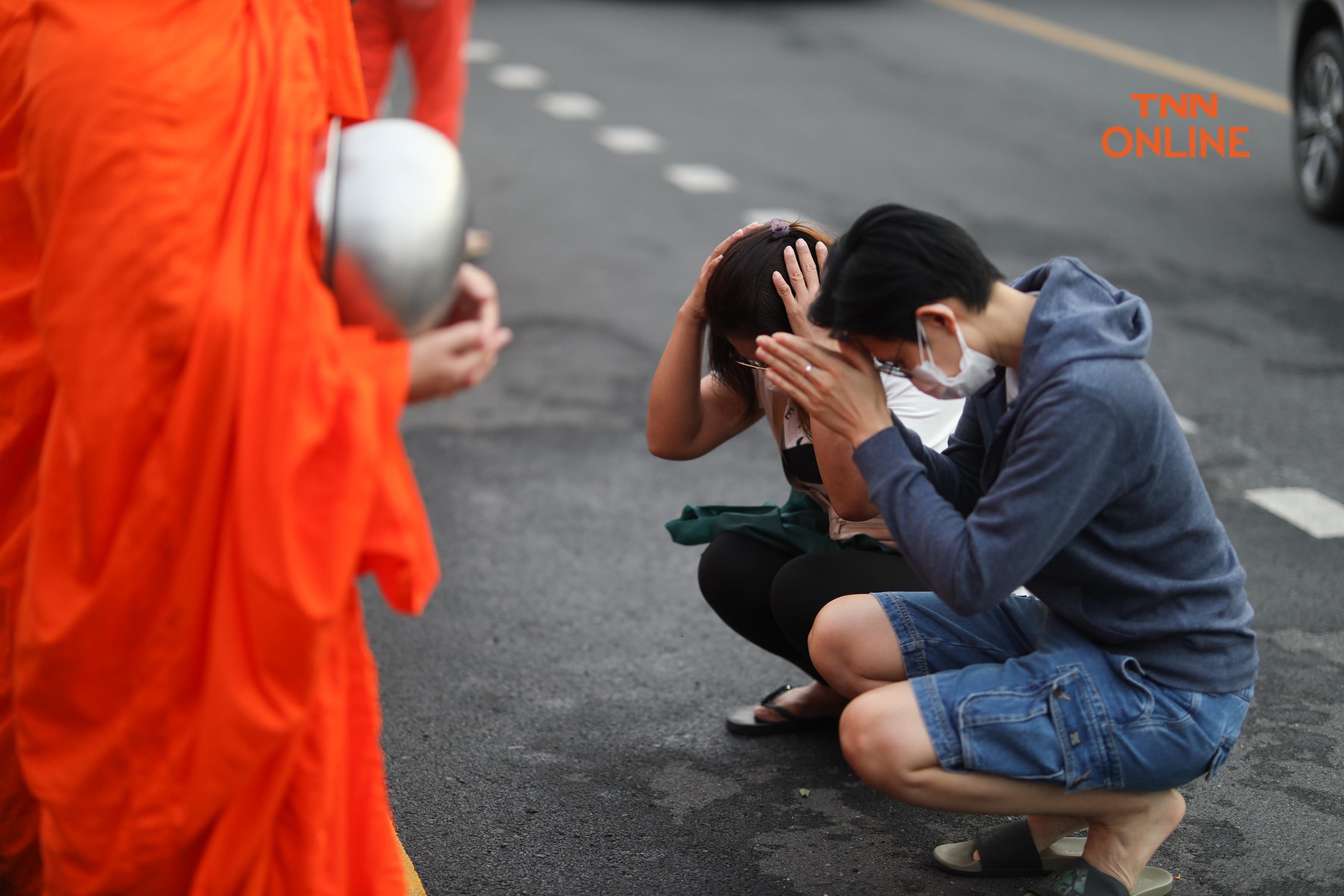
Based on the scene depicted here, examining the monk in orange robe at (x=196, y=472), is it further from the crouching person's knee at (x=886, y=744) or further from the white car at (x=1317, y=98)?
the white car at (x=1317, y=98)

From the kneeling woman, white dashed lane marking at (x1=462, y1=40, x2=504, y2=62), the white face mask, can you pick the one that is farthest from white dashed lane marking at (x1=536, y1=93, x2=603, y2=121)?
the white face mask

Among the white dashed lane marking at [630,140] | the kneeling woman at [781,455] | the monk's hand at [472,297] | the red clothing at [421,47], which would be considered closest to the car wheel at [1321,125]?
the white dashed lane marking at [630,140]

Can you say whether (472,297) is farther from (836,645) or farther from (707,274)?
(836,645)

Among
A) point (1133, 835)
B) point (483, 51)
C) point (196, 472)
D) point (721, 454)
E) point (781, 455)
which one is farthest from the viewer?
point (483, 51)

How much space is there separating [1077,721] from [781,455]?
2.98 feet

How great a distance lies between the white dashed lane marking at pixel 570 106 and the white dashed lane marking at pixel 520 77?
296mm

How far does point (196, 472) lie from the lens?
6.08 feet

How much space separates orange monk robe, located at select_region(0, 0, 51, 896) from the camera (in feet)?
6.65

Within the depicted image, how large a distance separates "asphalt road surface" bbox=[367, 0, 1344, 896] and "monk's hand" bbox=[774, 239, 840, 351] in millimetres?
976

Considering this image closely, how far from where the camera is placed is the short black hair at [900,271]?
211cm

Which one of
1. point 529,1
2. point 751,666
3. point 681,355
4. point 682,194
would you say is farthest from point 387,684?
point 529,1

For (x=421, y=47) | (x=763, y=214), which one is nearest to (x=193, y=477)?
(x=421, y=47)

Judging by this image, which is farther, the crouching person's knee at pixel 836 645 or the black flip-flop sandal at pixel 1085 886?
the crouching person's knee at pixel 836 645

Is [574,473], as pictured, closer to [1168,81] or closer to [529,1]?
[1168,81]
